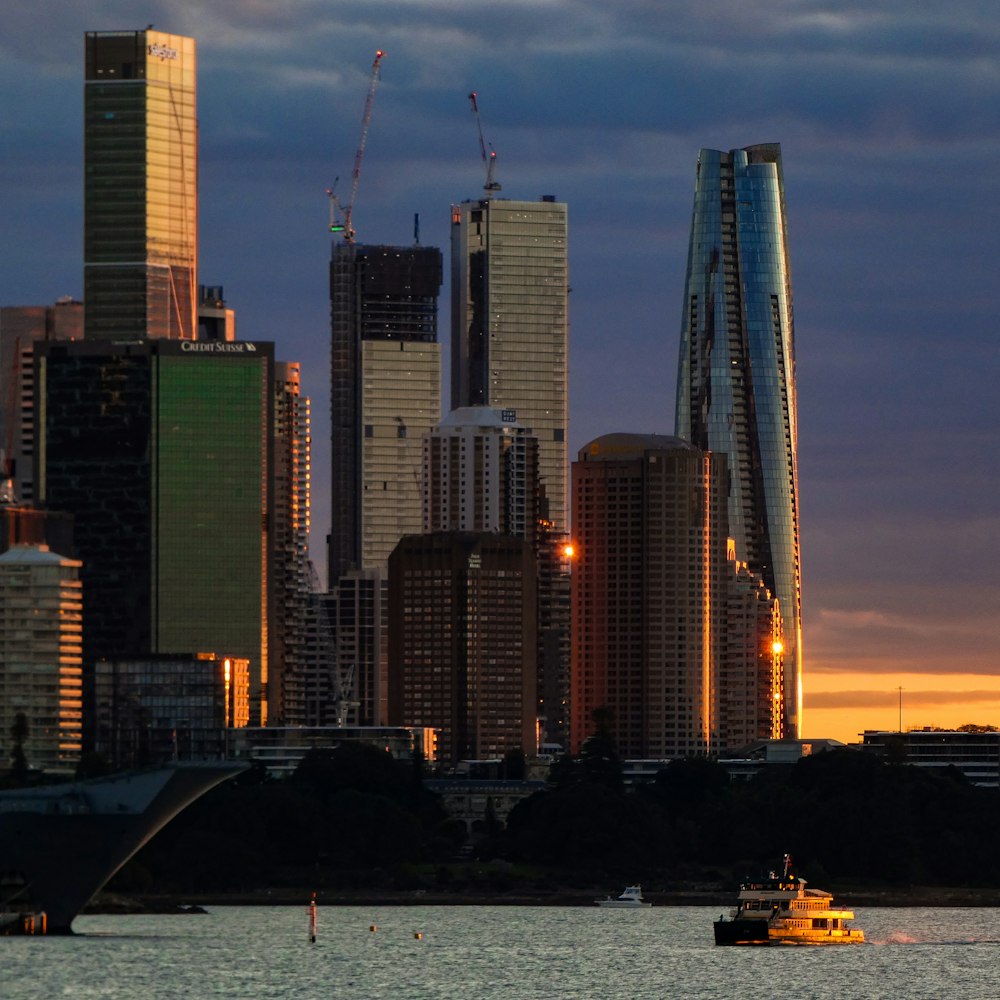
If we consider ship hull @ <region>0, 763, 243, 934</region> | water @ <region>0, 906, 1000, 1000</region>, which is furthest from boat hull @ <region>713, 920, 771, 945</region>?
ship hull @ <region>0, 763, 243, 934</region>

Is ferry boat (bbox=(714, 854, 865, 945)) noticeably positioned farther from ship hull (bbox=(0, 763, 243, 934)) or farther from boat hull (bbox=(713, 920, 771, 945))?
ship hull (bbox=(0, 763, 243, 934))

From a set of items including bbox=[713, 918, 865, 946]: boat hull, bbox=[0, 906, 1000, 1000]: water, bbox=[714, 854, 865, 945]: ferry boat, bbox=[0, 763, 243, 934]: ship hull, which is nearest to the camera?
bbox=[0, 906, 1000, 1000]: water

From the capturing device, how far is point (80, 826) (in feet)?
631

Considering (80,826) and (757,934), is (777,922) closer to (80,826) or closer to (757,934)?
(757,934)

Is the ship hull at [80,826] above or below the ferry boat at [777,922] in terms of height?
above

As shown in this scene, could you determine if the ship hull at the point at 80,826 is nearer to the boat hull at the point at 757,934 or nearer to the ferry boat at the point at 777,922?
the boat hull at the point at 757,934

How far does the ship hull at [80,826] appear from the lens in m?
192

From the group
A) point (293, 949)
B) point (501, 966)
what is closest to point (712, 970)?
point (501, 966)

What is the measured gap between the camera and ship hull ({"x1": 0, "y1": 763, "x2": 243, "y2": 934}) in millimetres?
191625

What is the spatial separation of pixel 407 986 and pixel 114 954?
23.9 meters

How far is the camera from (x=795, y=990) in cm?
16400

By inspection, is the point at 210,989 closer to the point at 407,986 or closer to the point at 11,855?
the point at 407,986

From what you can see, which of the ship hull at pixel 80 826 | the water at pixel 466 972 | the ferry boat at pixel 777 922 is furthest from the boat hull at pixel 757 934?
the ship hull at pixel 80 826

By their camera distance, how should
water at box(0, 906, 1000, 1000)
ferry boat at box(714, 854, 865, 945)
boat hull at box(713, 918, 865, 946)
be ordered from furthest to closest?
1. ferry boat at box(714, 854, 865, 945)
2. boat hull at box(713, 918, 865, 946)
3. water at box(0, 906, 1000, 1000)
